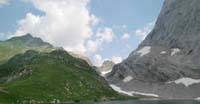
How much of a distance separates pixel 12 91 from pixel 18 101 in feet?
48.7

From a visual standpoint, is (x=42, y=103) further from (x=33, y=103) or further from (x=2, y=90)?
(x=2, y=90)

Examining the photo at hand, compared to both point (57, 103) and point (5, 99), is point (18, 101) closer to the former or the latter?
point (5, 99)

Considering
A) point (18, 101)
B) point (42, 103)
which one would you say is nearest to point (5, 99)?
point (18, 101)

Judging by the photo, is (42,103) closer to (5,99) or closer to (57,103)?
(57,103)

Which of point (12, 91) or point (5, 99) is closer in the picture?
point (5, 99)

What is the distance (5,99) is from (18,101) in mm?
8560

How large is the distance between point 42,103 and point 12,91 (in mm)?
19109

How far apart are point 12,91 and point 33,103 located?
16.0 m

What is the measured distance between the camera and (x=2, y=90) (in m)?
194

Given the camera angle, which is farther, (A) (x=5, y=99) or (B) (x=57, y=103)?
(B) (x=57, y=103)

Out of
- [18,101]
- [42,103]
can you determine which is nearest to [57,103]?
[42,103]

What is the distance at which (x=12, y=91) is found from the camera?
200 metres

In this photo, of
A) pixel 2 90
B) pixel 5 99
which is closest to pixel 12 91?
pixel 2 90

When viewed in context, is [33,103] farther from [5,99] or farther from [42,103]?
[5,99]
